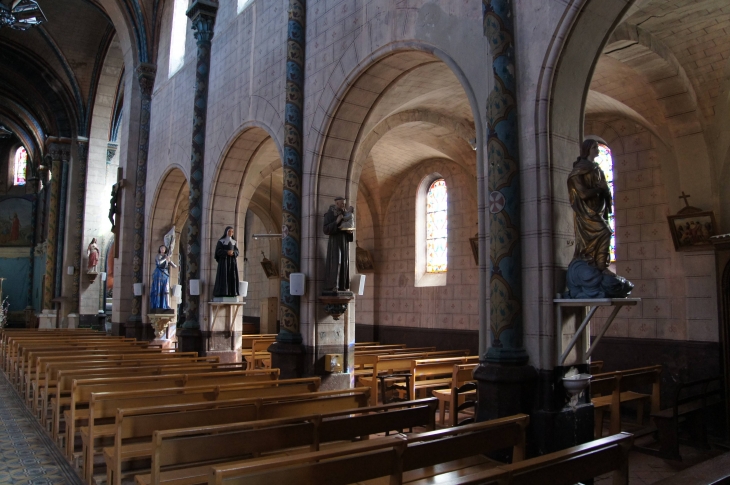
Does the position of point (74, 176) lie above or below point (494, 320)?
above

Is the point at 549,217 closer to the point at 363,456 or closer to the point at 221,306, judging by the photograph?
the point at 363,456

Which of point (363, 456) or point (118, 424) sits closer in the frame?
point (363, 456)

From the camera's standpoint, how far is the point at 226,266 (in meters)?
11.5

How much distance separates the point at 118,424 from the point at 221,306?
24.7ft

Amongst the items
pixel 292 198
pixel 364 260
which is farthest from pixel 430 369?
pixel 364 260

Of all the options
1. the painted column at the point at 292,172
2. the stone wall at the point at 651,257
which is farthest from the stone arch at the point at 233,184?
the stone wall at the point at 651,257

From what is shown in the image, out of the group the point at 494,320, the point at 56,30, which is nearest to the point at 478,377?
the point at 494,320

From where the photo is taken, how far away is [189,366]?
8.56 meters

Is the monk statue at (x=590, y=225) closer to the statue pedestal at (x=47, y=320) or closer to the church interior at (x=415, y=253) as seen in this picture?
the church interior at (x=415, y=253)

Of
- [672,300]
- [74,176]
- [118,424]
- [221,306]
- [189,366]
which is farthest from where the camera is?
[74,176]

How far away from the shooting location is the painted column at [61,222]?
82.8 feet

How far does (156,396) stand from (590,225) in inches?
171

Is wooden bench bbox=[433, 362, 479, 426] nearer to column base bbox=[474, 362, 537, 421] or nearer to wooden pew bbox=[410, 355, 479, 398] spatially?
wooden pew bbox=[410, 355, 479, 398]

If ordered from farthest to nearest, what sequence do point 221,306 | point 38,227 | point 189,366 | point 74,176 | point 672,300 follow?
point 38,227, point 74,176, point 221,306, point 672,300, point 189,366
